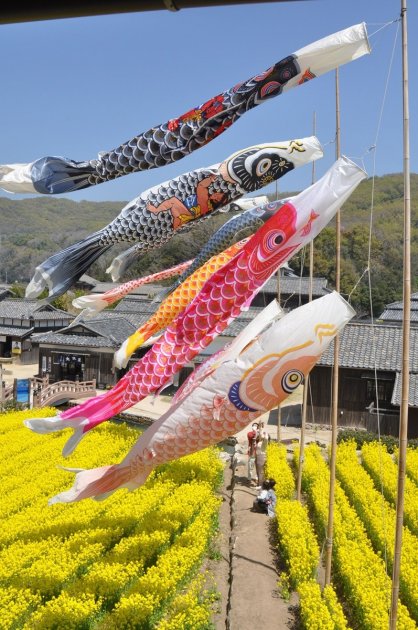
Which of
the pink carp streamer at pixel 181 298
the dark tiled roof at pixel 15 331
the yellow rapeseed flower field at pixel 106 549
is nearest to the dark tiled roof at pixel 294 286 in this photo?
the dark tiled roof at pixel 15 331

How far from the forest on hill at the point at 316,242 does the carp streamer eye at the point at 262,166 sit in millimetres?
1139

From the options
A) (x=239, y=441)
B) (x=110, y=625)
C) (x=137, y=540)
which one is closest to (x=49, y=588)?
(x=110, y=625)

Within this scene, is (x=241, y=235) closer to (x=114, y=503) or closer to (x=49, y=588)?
(x=49, y=588)

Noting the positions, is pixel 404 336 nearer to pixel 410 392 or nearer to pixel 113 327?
pixel 410 392

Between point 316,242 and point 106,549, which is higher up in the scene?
point 316,242

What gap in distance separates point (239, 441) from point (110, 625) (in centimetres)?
1137

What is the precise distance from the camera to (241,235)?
25.6 ft

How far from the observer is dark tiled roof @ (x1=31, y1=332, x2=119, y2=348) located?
26.2 metres

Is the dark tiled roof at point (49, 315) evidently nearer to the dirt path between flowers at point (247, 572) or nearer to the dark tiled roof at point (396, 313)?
the dark tiled roof at point (396, 313)

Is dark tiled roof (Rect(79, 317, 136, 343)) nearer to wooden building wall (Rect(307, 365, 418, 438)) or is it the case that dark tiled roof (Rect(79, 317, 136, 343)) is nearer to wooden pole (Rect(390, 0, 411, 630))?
wooden building wall (Rect(307, 365, 418, 438))

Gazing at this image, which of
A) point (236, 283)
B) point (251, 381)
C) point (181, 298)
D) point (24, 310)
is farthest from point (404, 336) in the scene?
point (24, 310)

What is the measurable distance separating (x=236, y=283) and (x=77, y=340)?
72.0 feet

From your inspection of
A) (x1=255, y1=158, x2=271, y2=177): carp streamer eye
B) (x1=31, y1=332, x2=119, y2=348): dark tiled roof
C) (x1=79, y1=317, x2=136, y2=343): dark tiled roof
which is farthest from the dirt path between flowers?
(x1=79, y1=317, x2=136, y2=343): dark tiled roof

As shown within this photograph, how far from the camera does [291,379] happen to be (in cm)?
567
